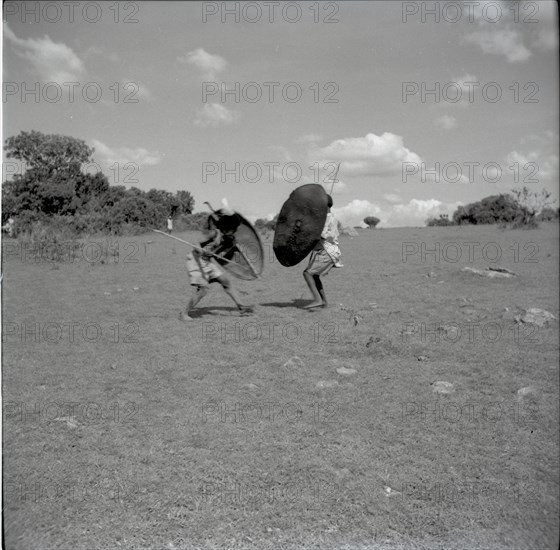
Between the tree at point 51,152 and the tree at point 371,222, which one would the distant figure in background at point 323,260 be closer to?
the tree at point 371,222

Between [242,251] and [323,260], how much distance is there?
1.91 m

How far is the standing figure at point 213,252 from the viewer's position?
6.73 meters

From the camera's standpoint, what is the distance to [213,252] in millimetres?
7031

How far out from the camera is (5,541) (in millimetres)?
2896

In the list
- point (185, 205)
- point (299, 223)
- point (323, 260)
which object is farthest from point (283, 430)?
point (185, 205)

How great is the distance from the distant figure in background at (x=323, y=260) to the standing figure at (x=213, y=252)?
1155 mm

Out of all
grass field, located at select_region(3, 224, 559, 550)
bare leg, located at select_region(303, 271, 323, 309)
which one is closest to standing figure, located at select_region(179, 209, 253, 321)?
grass field, located at select_region(3, 224, 559, 550)

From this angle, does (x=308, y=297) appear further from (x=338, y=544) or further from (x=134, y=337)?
(x=338, y=544)

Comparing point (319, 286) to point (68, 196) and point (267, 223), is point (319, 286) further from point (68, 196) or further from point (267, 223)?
point (68, 196)

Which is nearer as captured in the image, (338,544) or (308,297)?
(338,544)

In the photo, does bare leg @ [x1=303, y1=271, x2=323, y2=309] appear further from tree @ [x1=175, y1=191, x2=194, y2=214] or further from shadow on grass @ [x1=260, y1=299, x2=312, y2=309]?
tree @ [x1=175, y1=191, x2=194, y2=214]

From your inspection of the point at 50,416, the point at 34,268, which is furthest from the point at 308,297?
the point at 34,268

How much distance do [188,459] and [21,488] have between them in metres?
1.08

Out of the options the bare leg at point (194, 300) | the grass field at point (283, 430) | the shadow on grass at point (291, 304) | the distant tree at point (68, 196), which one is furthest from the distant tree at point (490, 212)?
the bare leg at point (194, 300)
